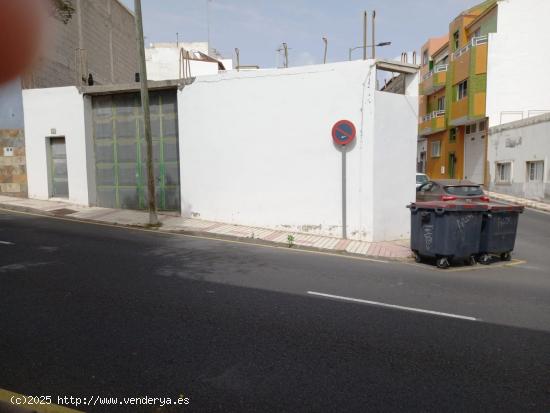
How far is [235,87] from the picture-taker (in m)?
12.4

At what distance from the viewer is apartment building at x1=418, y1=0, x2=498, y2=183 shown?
27.7 meters

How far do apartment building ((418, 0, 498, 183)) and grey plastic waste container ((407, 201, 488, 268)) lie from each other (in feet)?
69.0

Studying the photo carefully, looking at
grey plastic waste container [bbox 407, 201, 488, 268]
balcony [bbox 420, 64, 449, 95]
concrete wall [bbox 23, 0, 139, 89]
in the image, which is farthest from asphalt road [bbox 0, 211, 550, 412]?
balcony [bbox 420, 64, 449, 95]

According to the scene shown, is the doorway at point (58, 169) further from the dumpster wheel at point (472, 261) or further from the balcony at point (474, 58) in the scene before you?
the balcony at point (474, 58)

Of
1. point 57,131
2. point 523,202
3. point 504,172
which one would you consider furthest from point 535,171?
point 57,131

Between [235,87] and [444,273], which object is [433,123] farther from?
[444,273]

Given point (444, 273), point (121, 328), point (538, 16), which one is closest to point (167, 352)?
point (121, 328)

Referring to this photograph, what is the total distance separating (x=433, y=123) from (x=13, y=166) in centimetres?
3084

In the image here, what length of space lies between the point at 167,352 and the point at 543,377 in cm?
340

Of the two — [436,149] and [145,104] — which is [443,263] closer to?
[145,104]

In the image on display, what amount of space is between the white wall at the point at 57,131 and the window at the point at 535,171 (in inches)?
802

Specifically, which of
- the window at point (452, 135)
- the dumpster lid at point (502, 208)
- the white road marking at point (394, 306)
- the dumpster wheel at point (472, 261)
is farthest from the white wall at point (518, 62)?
the white road marking at point (394, 306)

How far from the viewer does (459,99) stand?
30672 millimetres

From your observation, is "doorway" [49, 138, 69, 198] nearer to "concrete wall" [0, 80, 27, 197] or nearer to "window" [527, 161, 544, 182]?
"concrete wall" [0, 80, 27, 197]
